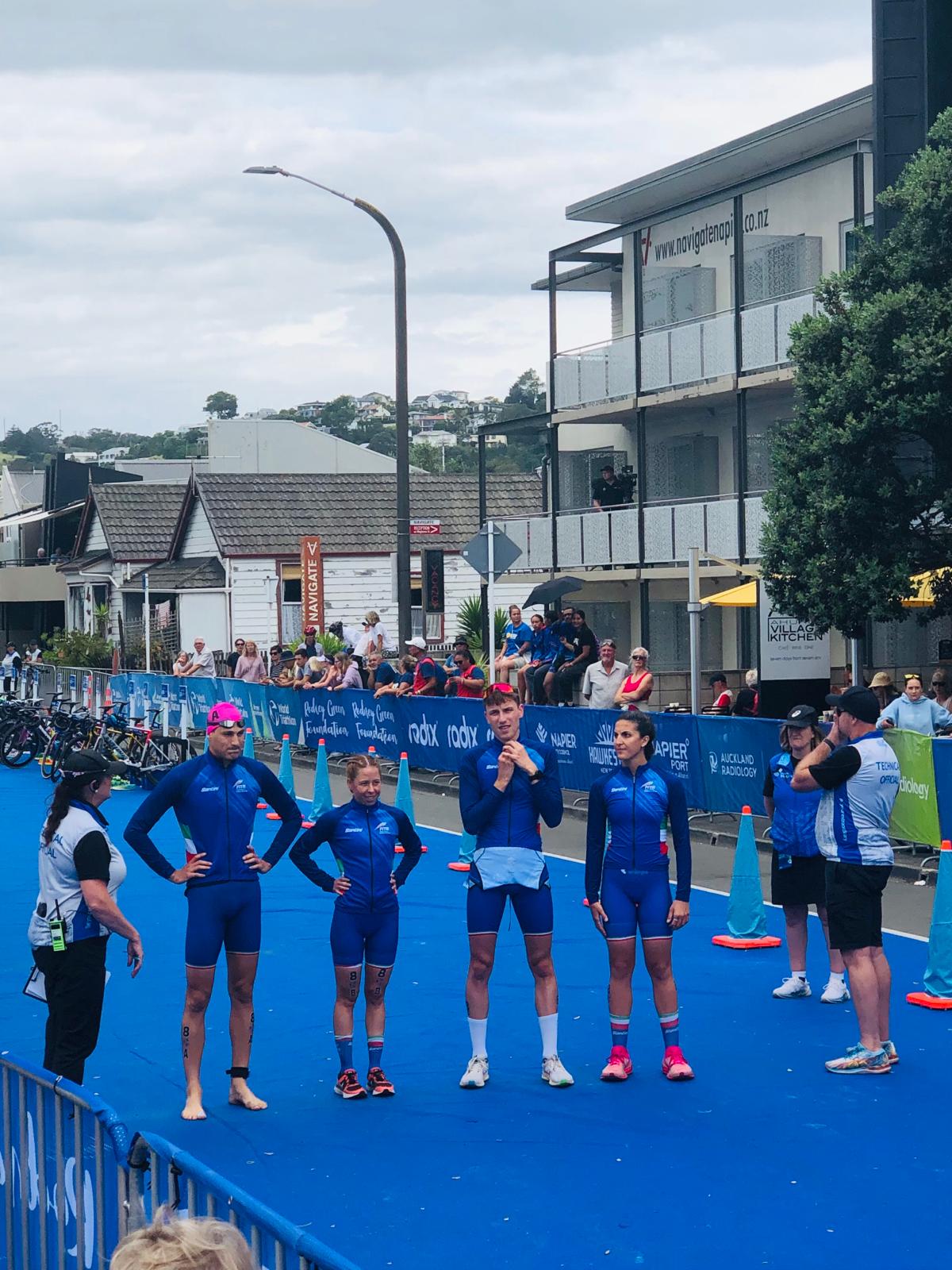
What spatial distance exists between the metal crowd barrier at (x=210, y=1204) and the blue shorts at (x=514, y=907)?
4366 millimetres

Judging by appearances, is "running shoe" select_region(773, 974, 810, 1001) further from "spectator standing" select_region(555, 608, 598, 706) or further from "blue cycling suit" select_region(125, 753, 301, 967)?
"spectator standing" select_region(555, 608, 598, 706)

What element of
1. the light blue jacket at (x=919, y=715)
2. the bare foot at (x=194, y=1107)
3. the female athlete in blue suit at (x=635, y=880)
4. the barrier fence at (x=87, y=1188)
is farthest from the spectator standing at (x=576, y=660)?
the barrier fence at (x=87, y=1188)

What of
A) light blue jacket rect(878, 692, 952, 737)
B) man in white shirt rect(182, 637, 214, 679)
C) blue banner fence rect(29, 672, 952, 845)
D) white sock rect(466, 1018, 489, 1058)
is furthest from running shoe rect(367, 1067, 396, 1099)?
man in white shirt rect(182, 637, 214, 679)

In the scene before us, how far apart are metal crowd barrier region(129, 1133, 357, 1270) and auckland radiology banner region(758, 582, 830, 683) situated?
54.3 feet

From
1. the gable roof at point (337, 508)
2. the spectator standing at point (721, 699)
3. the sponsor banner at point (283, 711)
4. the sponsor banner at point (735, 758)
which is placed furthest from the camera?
the gable roof at point (337, 508)

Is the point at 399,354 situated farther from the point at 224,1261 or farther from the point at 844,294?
the point at 224,1261

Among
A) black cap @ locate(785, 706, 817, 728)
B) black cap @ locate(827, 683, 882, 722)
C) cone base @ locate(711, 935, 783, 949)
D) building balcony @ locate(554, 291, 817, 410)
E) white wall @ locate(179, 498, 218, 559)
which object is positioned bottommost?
cone base @ locate(711, 935, 783, 949)

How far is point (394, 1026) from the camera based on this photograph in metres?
10.2

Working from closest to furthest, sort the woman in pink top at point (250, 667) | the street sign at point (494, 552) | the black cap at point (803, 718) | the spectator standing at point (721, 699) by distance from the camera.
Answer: the black cap at point (803, 718) → the street sign at point (494, 552) → the spectator standing at point (721, 699) → the woman in pink top at point (250, 667)

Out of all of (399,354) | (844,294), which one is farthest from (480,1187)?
(399,354)

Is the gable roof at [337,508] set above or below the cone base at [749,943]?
above

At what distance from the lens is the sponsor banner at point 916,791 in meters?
15.1

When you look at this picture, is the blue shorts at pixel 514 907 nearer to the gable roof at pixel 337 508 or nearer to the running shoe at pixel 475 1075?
the running shoe at pixel 475 1075

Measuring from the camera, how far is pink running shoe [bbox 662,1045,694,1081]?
884 centimetres
